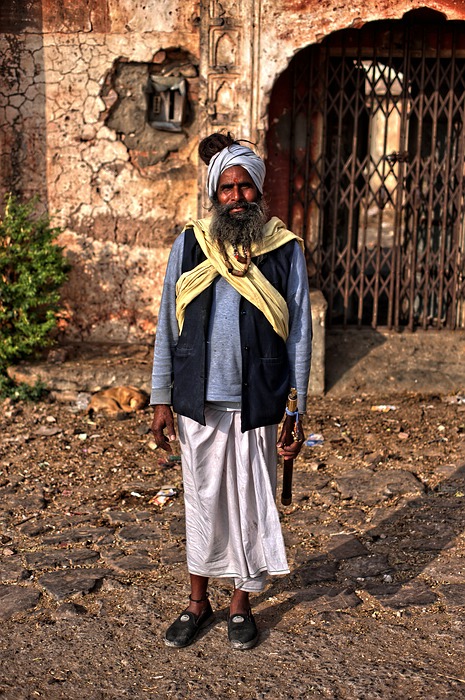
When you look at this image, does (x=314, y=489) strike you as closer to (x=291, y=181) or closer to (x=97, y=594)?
(x=97, y=594)

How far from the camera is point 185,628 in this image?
3521mm

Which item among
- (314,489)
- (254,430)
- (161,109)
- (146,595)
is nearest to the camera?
(254,430)

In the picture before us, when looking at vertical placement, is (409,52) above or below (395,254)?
above

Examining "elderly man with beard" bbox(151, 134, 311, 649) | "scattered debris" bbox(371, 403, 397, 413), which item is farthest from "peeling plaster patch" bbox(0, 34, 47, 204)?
"elderly man with beard" bbox(151, 134, 311, 649)

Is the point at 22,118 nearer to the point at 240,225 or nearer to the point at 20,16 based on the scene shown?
the point at 20,16

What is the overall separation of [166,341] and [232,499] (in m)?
0.67

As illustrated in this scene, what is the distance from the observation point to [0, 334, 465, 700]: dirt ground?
10.8 feet

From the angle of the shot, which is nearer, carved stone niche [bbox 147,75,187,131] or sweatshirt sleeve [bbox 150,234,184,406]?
sweatshirt sleeve [bbox 150,234,184,406]

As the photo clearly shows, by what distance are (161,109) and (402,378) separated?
289 centimetres

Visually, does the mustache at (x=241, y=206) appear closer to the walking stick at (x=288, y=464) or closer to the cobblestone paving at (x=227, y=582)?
the walking stick at (x=288, y=464)

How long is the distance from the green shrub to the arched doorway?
1857 mm

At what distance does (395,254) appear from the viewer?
7.36 metres

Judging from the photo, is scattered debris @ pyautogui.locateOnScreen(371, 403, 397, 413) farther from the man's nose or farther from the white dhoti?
the man's nose

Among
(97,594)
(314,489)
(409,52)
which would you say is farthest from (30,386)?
(409,52)
